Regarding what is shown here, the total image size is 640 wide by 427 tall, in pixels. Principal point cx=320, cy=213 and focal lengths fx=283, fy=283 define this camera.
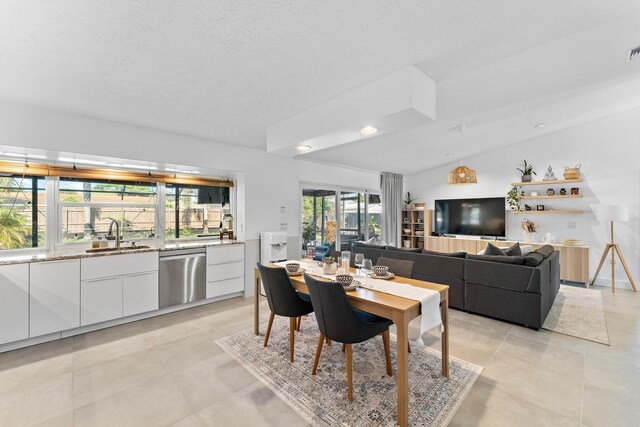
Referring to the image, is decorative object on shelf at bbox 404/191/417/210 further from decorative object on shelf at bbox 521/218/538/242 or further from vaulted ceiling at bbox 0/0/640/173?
vaulted ceiling at bbox 0/0/640/173

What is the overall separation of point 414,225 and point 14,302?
24.1 feet

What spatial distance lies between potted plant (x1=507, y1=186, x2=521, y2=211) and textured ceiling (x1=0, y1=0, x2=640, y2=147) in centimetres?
449

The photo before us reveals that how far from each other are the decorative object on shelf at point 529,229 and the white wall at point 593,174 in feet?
0.33

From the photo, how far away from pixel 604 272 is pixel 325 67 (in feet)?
20.7

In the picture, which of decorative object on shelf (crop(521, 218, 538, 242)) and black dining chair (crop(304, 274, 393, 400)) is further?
decorative object on shelf (crop(521, 218, 538, 242))

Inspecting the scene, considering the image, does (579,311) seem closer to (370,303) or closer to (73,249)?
(370,303)

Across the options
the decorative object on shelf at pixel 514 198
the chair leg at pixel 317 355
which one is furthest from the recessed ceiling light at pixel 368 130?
the decorative object on shelf at pixel 514 198

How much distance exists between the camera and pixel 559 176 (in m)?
5.67

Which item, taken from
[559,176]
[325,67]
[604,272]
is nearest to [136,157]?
[325,67]

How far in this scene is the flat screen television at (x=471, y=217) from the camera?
20.6 ft

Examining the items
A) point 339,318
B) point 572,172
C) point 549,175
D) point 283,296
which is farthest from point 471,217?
point 339,318

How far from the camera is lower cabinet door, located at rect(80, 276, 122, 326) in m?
3.04

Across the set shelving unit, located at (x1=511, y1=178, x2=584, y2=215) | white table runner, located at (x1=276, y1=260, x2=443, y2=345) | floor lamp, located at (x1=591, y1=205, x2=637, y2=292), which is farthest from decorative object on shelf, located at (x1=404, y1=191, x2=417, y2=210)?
white table runner, located at (x1=276, y1=260, x2=443, y2=345)

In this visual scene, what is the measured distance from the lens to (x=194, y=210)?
4.56m
